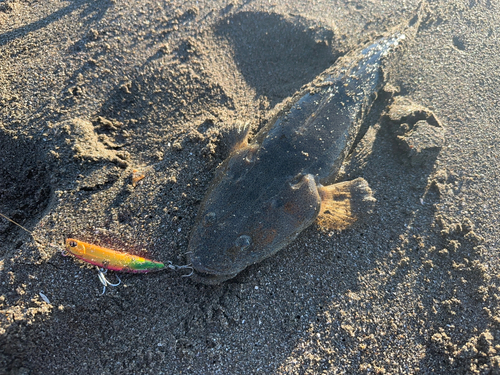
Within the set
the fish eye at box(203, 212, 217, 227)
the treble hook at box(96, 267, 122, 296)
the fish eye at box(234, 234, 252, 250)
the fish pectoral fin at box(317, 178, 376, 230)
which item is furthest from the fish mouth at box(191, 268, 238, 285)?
the fish pectoral fin at box(317, 178, 376, 230)

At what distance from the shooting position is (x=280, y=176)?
360cm

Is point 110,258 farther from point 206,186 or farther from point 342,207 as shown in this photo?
point 342,207

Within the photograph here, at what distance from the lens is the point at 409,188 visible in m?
4.12

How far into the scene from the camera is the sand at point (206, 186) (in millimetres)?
3141

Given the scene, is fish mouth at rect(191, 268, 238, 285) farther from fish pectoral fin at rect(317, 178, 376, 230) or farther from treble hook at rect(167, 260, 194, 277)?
fish pectoral fin at rect(317, 178, 376, 230)

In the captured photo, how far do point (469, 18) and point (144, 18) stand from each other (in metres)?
5.92

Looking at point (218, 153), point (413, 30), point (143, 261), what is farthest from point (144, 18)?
point (413, 30)

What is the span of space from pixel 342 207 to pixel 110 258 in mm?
2857

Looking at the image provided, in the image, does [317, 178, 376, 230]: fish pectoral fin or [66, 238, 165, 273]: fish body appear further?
[317, 178, 376, 230]: fish pectoral fin

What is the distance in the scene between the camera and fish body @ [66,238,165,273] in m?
3.22

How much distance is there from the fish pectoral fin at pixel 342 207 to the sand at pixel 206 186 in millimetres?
185

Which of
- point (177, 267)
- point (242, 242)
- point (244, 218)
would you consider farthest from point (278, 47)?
point (177, 267)

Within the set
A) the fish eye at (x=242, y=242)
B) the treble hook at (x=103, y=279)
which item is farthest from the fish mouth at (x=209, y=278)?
the treble hook at (x=103, y=279)

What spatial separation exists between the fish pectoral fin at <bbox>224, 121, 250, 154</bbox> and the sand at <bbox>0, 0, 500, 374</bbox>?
10 cm
